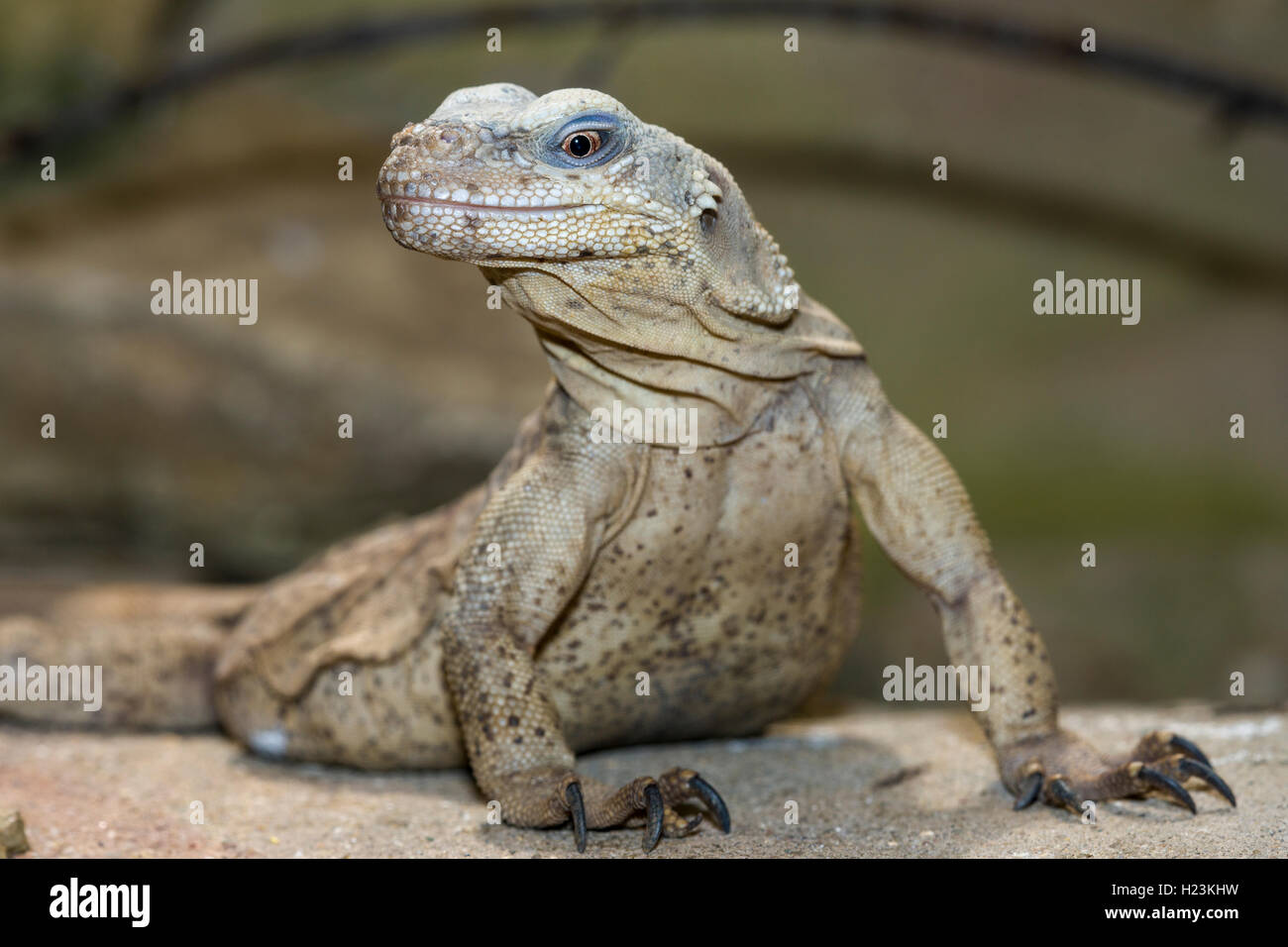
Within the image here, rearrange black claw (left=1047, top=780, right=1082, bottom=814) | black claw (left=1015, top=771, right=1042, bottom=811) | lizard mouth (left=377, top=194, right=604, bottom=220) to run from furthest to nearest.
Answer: black claw (left=1015, top=771, right=1042, bottom=811), black claw (left=1047, top=780, right=1082, bottom=814), lizard mouth (left=377, top=194, right=604, bottom=220)

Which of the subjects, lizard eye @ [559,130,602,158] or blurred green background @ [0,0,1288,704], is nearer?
lizard eye @ [559,130,602,158]

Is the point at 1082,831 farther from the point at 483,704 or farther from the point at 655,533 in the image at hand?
the point at 483,704

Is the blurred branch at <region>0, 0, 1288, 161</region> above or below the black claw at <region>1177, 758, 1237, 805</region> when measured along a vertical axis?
above

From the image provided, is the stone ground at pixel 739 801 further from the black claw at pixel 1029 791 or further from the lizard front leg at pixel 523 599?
the lizard front leg at pixel 523 599

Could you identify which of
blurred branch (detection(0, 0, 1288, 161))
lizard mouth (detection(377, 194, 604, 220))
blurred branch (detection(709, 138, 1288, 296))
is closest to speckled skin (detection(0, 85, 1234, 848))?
lizard mouth (detection(377, 194, 604, 220))

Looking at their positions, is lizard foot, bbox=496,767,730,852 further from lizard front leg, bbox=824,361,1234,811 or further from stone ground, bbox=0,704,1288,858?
lizard front leg, bbox=824,361,1234,811

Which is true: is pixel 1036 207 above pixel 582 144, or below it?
above

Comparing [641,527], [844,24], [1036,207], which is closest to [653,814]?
[641,527]

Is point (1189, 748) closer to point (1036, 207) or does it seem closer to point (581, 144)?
point (581, 144)
